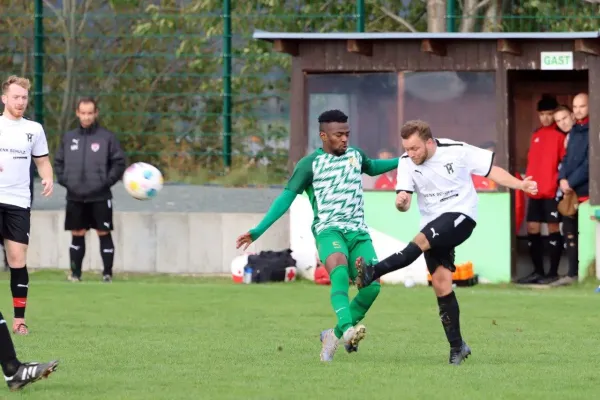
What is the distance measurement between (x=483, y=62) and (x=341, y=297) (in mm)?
8405

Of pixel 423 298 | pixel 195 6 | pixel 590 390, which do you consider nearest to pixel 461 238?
A: pixel 590 390

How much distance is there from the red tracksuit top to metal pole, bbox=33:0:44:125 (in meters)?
7.40

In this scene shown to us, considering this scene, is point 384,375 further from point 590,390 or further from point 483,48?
point 483,48

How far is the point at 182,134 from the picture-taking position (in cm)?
2233

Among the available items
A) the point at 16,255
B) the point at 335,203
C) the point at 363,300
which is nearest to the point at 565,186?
the point at 363,300

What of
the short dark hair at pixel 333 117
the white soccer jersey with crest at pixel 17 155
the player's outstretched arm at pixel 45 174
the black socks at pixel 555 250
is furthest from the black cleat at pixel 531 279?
the short dark hair at pixel 333 117

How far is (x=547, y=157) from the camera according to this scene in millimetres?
18734

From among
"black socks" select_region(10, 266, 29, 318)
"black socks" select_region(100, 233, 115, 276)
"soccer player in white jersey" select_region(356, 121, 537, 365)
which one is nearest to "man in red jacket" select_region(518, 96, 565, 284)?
"black socks" select_region(100, 233, 115, 276)

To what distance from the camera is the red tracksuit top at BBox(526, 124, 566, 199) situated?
18719 millimetres

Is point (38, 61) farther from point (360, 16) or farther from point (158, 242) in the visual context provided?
point (360, 16)

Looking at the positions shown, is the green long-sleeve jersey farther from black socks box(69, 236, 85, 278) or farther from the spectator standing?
black socks box(69, 236, 85, 278)

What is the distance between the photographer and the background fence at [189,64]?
71.8 ft

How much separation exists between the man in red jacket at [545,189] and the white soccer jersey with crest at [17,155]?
7.49 meters

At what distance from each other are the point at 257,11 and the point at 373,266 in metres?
12.3
